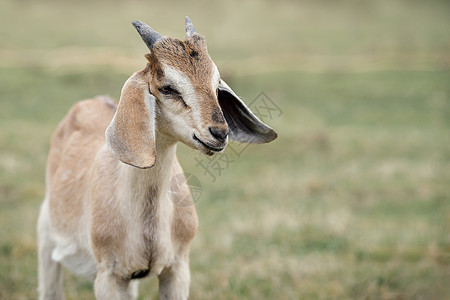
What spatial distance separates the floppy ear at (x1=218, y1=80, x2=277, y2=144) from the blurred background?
369mm

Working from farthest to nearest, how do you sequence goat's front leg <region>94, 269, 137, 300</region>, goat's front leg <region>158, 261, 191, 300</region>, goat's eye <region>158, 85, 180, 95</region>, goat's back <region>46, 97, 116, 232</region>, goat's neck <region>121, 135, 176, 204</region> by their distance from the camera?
goat's back <region>46, 97, 116, 232</region> → goat's front leg <region>158, 261, 191, 300</region> → goat's front leg <region>94, 269, 137, 300</region> → goat's neck <region>121, 135, 176, 204</region> → goat's eye <region>158, 85, 180, 95</region>

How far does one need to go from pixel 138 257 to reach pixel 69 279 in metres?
2.70

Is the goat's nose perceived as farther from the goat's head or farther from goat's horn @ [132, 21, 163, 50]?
goat's horn @ [132, 21, 163, 50]

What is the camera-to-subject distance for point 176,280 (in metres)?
4.08

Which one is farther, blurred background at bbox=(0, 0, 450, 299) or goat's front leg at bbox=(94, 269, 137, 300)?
blurred background at bbox=(0, 0, 450, 299)

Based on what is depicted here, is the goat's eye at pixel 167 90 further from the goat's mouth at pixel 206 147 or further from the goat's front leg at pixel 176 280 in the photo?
the goat's front leg at pixel 176 280

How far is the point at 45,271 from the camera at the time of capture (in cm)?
535

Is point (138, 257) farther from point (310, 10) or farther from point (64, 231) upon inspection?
point (310, 10)

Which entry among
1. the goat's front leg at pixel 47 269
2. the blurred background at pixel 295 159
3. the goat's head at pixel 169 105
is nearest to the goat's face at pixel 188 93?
the goat's head at pixel 169 105

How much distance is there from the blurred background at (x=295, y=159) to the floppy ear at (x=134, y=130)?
0.99 metres

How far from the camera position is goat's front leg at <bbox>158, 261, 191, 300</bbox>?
407 cm

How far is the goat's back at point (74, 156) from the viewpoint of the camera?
475 cm

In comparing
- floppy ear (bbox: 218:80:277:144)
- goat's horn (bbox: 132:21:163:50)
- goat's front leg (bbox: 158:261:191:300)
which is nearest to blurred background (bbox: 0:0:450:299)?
floppy ear (bbox: 218:80:277:144)

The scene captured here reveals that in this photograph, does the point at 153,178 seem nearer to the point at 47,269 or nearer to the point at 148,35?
the point at 148,35
